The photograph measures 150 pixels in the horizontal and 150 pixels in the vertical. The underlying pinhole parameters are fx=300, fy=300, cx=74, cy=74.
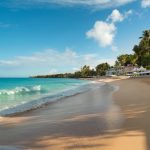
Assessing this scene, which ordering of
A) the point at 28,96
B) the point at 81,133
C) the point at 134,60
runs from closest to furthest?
1. the point at 81,133
2. the point at 28,96
3. the point at 134,60

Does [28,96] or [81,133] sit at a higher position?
[81,133]

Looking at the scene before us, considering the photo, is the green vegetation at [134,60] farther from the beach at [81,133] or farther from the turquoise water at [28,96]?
the beach at [81,133]

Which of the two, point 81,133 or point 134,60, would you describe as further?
point 134,60

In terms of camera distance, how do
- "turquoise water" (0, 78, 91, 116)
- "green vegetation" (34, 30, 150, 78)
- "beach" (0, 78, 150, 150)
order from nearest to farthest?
"beach" (0, 78, 150, 150)
"turquoise water" (0, 78, 91, 116)
"green vegetation" (34, 30, 150, 78)

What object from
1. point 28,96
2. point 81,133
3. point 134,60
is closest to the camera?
point 81,133

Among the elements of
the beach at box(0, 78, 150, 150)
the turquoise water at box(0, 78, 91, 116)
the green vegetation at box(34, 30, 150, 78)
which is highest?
the green vegetation at box(34, 30, 150, 78)

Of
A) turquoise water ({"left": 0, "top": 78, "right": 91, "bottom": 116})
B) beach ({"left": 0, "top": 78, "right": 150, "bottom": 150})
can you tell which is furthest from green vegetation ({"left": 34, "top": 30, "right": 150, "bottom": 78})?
beach ({"left": 0, "top": 78, "right": 150, "bottom": 150})

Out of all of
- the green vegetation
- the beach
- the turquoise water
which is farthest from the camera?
the green vegetation

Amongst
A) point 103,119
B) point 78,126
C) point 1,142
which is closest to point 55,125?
point 78,126

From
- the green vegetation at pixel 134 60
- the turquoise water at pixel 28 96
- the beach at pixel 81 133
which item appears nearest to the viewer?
the beach at pixel 81 133

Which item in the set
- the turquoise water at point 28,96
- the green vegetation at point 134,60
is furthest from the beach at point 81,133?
the green vegetation at point 134,60

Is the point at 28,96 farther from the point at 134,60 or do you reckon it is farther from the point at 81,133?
the point at 134,60

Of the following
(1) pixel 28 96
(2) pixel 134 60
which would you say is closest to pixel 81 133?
(1) pixel 28 96

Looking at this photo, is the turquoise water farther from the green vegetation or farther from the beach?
the green vegetation
